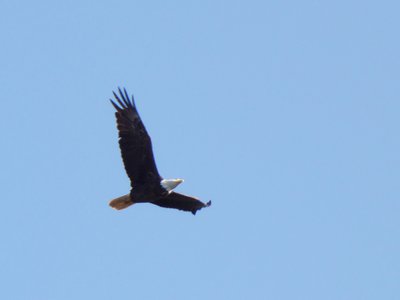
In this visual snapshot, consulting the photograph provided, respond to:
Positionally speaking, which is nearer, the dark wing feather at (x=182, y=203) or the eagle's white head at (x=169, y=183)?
the eagle's white head at (x=169, y=183)

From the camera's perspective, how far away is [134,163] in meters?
46.4

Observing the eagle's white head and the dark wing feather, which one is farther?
the dark wing feather

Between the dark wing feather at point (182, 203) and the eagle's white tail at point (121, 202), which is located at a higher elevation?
the dark wing feather at point (182, 203)

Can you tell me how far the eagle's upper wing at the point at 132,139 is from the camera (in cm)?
4628

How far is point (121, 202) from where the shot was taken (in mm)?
46938

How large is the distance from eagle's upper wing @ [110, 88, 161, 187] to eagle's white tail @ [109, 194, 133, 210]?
0.63m

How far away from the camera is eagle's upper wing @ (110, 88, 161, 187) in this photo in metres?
46.3

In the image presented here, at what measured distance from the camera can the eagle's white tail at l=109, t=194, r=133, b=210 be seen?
154ft

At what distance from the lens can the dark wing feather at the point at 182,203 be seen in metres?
47.8

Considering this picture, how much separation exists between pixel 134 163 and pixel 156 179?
617 millimetres

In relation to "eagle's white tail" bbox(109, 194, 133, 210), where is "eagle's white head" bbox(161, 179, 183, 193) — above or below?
above

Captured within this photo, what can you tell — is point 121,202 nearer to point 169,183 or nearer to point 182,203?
point 169,183

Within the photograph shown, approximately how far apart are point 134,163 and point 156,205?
170cm

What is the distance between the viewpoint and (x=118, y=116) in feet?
152
